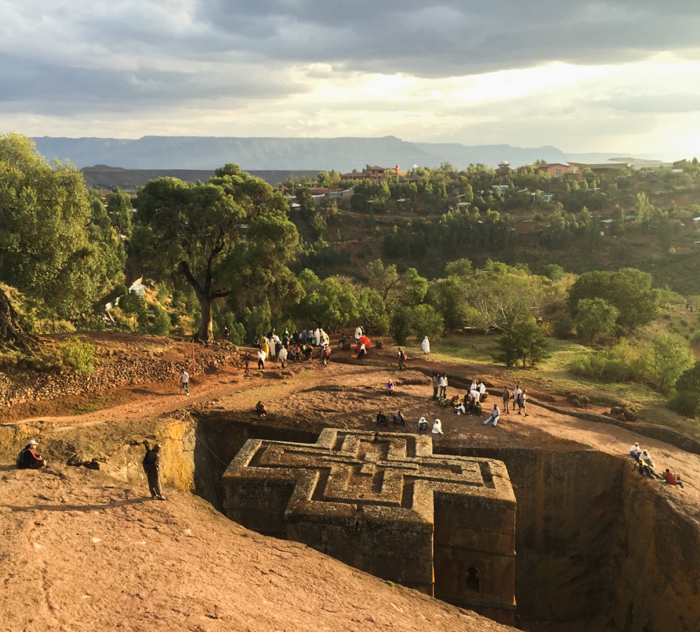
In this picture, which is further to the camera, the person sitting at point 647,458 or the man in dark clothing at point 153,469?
the person sitting at point 647,458

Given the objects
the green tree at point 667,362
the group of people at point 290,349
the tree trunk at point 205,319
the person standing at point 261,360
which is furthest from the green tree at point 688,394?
the tree trunk at point 205,319

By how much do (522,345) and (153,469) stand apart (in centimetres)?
1752

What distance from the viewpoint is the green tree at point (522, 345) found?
2341 centimetres

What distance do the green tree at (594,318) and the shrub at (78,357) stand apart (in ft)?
79.9

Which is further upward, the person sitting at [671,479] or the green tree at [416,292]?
the green tree at [416,292]

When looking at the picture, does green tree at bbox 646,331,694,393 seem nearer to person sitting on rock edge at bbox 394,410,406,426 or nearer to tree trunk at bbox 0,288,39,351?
person sitting on rock edge at bbox 394,410,406,426

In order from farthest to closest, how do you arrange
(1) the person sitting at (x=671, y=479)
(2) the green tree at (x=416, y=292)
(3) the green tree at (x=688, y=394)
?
1. (2) the green tree at (x=416, y=292)
2. (3) the green tree at (x=688, y=394)
3. (1) the person sitting at (x=671, y=479)

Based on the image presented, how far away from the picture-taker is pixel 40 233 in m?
15.6

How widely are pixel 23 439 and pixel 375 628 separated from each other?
9.50 metres

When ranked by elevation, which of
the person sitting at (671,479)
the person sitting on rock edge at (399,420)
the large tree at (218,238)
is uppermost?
the large tree at (218,238)

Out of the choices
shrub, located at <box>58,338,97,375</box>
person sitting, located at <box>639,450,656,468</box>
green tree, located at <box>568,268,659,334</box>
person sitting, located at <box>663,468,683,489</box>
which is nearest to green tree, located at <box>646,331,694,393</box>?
green tree, located at <box>568,268,659,334</box>

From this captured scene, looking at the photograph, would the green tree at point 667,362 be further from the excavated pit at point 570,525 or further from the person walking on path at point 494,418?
the person walking on path at point 494,418

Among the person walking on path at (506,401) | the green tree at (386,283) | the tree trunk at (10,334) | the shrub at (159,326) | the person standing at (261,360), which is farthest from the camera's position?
the green tree at (386,283)

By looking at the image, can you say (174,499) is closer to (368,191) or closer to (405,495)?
(405,495)
